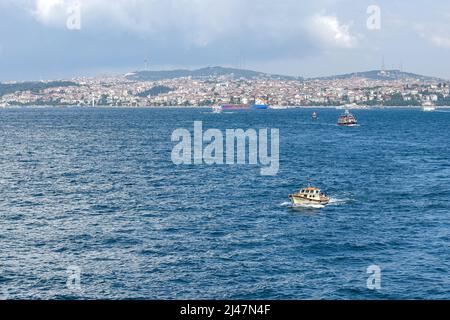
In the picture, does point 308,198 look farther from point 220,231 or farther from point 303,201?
point 220,231

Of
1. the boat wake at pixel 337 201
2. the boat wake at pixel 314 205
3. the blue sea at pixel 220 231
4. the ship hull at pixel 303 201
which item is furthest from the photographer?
the boat wake at pixel 337 201

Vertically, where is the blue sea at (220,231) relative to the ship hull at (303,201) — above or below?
below

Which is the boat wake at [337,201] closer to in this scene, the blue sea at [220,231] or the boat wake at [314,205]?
the boat wake at [314,205]

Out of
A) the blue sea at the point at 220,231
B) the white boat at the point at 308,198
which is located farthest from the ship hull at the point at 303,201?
the blue sea at the point at 220,231

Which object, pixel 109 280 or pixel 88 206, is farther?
pixel 88 206

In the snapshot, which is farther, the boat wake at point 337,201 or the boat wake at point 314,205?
the boat wake at point 337,201

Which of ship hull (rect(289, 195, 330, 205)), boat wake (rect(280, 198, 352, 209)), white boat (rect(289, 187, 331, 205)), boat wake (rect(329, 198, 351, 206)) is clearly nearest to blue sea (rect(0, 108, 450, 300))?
boat wake (rect(329, 198, 351, 206))
